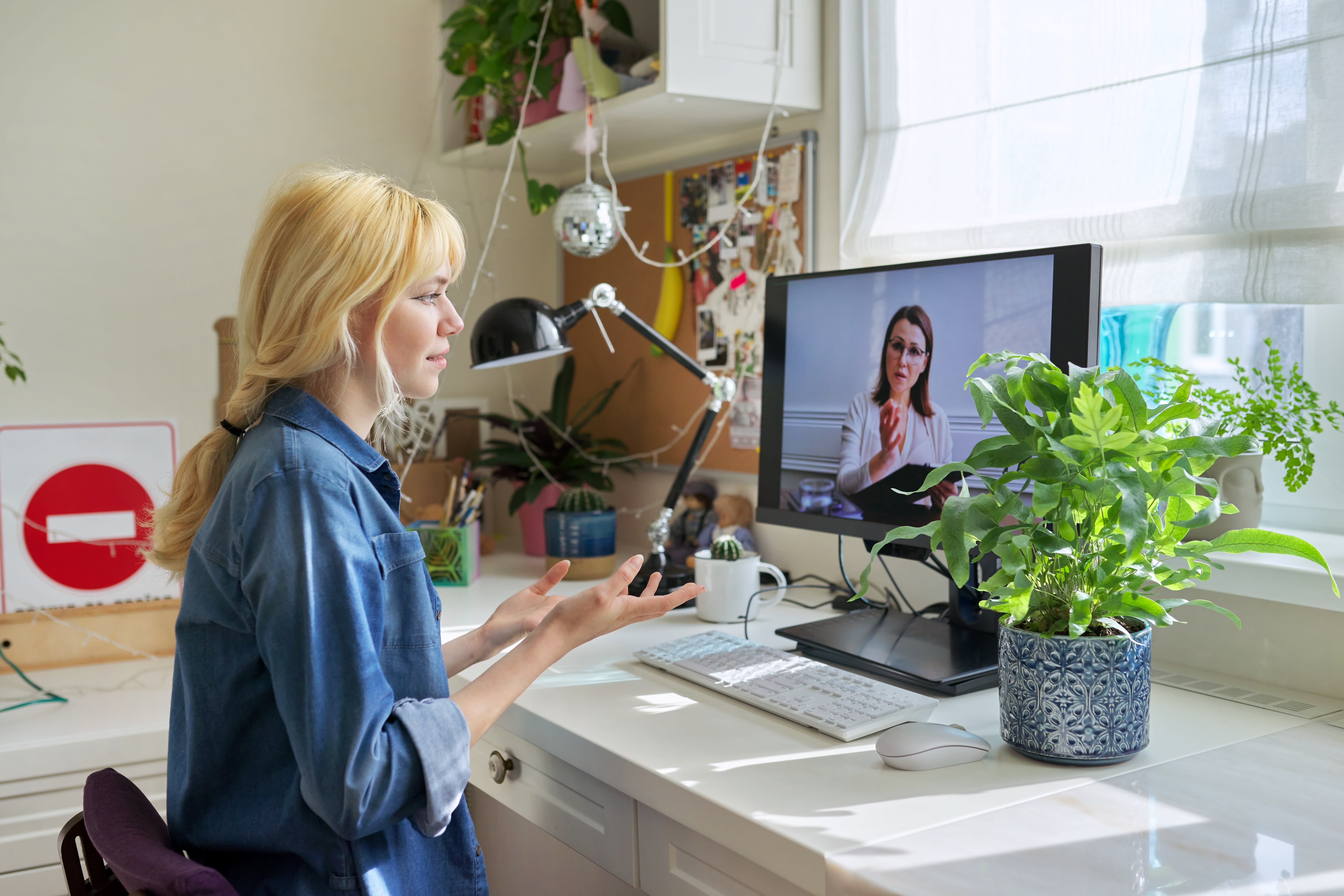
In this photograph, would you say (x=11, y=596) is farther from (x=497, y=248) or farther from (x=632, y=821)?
(x=632, y=821)

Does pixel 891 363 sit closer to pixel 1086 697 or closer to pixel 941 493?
pixel 941 493

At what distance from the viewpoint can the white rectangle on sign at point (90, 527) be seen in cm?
178

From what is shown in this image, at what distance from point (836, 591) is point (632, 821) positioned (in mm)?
745

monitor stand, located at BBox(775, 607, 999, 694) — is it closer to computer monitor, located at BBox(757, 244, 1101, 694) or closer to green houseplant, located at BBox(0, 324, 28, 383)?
computer monitor, located at BBox(757, 244, 1101, 694)

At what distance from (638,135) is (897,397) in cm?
84

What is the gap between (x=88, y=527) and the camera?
180 centimetres

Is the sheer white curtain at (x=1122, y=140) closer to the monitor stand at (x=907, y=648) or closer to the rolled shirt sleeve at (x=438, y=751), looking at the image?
the monitor stand at (x=907, y=648)

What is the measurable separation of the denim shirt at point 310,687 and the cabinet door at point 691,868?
186mm

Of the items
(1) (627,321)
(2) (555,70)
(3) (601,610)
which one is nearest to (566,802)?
(3) (601,610)

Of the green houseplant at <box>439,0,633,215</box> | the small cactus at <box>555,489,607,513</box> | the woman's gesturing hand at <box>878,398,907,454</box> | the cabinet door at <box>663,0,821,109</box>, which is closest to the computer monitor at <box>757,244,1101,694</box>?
the woman's gesturing hand at <box>878,398,907,454</box>

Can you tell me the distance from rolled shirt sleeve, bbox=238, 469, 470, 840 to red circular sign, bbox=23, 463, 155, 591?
1.11 m

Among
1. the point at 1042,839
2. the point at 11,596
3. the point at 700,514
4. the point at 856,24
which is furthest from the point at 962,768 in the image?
the point at 11,596

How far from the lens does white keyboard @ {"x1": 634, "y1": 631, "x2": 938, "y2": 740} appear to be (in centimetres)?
104

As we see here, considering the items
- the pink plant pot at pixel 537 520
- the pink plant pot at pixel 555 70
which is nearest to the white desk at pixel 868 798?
the pink plant pot at pixel 537 520
